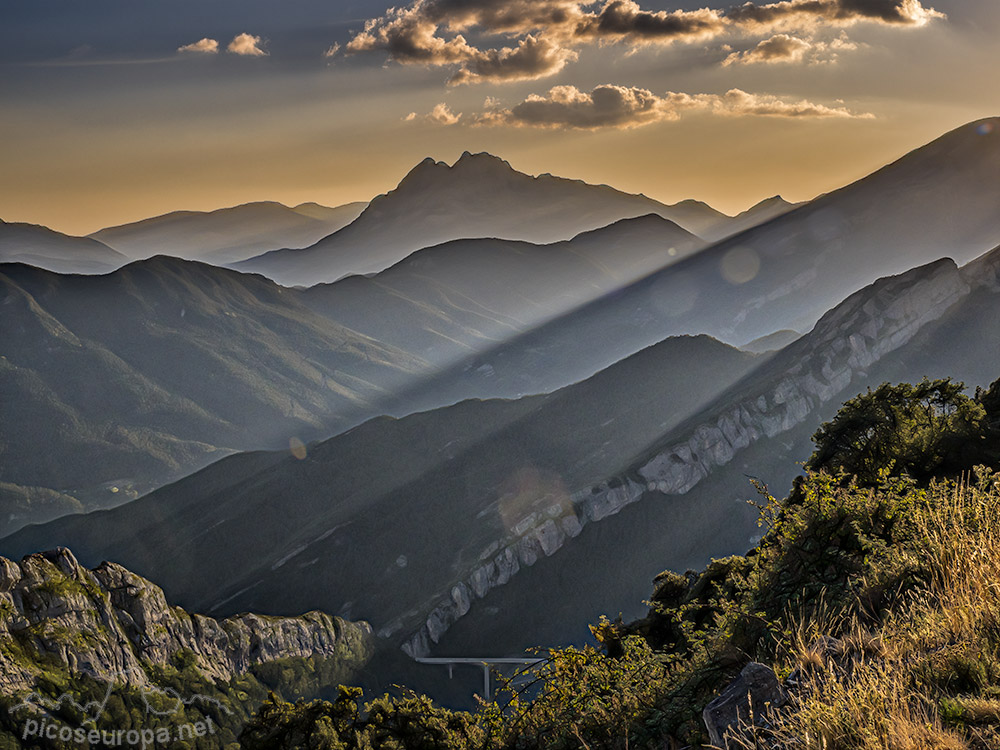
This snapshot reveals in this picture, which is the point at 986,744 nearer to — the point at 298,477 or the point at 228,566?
the point at 228,566

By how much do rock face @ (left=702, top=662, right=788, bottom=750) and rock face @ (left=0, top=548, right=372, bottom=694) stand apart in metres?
69.3

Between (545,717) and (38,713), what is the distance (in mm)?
64874

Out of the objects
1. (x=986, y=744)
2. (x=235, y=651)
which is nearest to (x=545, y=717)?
(x=986, y=744)

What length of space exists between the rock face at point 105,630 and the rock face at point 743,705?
69320 millimetres

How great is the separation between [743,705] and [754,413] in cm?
12408

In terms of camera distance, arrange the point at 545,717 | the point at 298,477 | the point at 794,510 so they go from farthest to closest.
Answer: the point at 298,477 < the point at 794,510 < the point at 545,717

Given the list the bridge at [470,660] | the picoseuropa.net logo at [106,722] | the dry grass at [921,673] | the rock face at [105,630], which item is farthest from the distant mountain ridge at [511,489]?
the dry grass at [921,673]

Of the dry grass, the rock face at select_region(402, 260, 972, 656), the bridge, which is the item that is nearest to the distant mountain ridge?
the rock face at select_region(402, 260, 972, 656)

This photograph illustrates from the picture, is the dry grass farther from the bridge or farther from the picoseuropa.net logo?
the bridge

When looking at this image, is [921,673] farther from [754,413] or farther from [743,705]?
[754,413]

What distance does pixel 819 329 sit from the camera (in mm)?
141500

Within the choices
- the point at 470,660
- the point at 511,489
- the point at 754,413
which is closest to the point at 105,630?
the point at 470,660

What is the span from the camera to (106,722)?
64188 millimetres

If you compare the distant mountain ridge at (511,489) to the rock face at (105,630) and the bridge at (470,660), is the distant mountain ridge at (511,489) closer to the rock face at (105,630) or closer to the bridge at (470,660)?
the bridge at (470,660)
